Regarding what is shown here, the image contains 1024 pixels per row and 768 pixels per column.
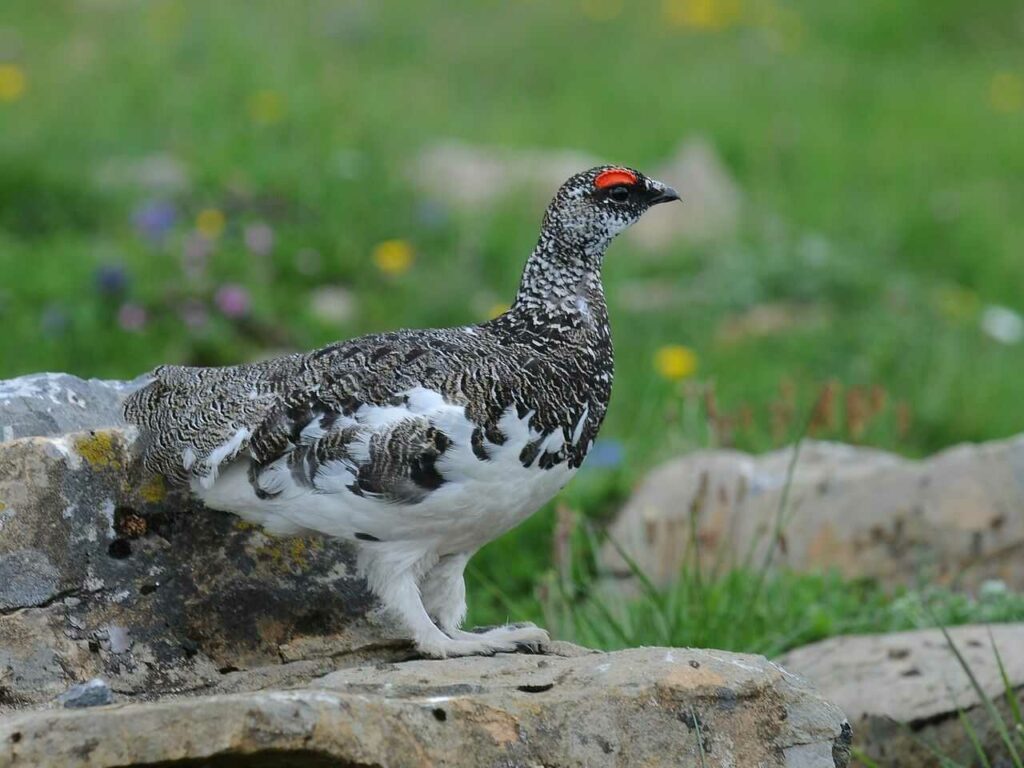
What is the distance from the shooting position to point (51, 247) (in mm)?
9164

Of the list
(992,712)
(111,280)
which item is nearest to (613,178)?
(992,712)

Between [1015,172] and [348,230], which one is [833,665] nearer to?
[348,230]

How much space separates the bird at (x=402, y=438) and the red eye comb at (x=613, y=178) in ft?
A: 1.13

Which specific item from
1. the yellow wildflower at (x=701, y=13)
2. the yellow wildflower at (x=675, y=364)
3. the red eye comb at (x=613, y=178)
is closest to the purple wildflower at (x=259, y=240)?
the yellow wildflower at (x=675, y=364)

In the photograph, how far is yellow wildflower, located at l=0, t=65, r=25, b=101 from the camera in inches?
435

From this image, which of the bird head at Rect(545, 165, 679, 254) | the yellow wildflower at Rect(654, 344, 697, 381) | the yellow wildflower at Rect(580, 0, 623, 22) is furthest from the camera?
the yellow wildflower at Rect(580, 0, 623, 22)

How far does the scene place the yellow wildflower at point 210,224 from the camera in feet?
30.1

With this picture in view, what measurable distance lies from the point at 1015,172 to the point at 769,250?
3.32 meters

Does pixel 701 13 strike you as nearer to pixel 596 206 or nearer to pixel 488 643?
pixel 596 206

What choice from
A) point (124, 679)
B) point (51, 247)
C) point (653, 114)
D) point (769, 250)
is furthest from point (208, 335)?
point (653, 114)

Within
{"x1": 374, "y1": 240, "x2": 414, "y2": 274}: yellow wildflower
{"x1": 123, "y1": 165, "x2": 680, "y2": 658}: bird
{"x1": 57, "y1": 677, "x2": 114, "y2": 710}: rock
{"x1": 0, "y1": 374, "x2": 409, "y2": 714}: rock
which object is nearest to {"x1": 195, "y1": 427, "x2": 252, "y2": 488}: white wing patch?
{"x1": 123, "y1": 165, "x2": 680, "y2": 658}: bird

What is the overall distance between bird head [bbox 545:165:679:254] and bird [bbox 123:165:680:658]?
0.68 ft

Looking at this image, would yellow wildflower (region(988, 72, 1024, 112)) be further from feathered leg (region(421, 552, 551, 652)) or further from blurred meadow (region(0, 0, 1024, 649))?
feathered leg (region(421, 552, 551, 652))

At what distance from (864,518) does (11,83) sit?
762 cm
